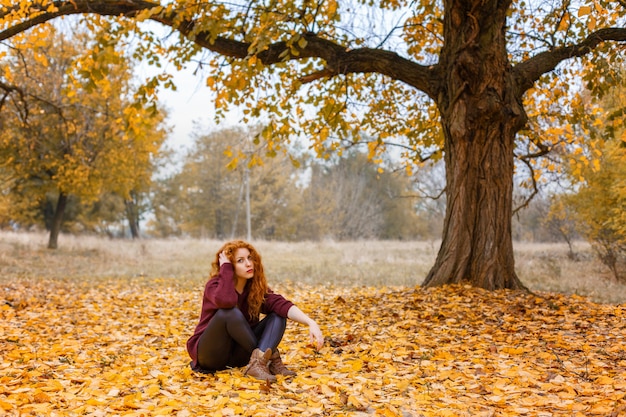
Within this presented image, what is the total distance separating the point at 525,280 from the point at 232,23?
8.86 m

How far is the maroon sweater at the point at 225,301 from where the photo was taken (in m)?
4.38

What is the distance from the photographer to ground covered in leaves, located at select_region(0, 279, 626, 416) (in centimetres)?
381

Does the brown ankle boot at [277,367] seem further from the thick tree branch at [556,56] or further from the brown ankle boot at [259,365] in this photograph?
the thick tree branch at [556,56]

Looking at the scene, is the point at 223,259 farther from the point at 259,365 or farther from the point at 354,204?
the point at 354,204

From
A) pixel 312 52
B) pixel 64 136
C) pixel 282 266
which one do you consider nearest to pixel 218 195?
pixel 64 136

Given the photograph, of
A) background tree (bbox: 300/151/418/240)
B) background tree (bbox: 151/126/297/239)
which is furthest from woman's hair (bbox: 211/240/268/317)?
background tree (bbox: 300/151/418/240)

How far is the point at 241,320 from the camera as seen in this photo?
446 cm

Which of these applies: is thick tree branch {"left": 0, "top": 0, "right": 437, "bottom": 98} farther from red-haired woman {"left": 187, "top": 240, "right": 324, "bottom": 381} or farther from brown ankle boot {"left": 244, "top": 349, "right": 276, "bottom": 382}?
brown ankle boot {"left": 244, "top": 349, "right": 276, "bottom": 382}

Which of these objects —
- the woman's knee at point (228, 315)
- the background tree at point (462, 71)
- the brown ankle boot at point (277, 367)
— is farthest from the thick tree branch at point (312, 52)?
the brown ankle boot at point (277, 367)

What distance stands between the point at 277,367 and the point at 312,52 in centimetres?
507

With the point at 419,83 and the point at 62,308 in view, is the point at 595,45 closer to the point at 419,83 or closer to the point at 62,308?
the point at 419,83

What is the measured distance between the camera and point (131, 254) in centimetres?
2106

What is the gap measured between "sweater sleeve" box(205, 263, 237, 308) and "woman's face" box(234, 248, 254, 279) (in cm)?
8

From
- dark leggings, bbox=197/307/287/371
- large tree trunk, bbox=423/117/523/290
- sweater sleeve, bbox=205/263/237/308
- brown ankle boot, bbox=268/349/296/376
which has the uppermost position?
large tree trunk, bbox=423/117/523/290
